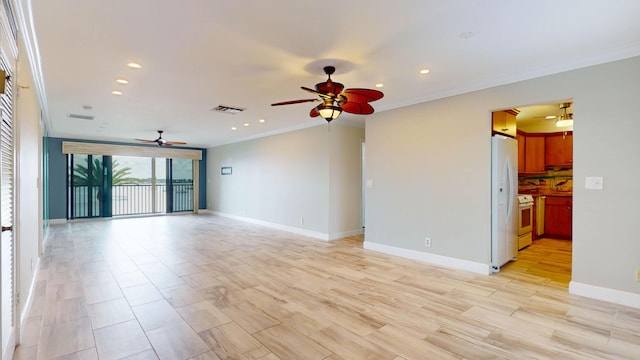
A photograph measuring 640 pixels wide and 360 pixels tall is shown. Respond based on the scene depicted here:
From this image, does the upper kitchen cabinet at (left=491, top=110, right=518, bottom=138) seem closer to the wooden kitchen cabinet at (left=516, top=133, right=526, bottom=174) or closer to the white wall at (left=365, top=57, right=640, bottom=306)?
the white wall at (left=365, top=57, right=640, bottom=306)

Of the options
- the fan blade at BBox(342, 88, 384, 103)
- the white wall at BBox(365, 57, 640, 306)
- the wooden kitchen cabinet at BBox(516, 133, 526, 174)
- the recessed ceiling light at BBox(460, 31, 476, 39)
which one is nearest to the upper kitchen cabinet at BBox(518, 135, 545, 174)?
the wooden kitchen cabinet at BBox(516, 133, 526, 174)

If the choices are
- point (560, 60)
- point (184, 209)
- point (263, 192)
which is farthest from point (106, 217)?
point (560, 60)

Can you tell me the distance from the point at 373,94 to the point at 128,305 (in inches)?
126

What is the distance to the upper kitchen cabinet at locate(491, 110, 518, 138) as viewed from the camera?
4.04 meters

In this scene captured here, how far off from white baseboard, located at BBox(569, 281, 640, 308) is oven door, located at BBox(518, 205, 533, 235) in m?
1.90

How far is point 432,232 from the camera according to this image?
448 centimetres

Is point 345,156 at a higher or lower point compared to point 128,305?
higher

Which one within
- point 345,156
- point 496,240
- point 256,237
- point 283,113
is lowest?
point 256,237

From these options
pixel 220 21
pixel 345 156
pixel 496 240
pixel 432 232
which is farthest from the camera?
pixel 345 156

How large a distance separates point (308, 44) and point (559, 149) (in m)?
6.28

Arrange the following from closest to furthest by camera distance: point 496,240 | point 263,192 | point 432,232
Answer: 1. point 496,240
2. point 432,232
3. point 263,192

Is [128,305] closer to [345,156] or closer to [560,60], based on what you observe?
[345,156]

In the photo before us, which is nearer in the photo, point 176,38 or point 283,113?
point 176,38

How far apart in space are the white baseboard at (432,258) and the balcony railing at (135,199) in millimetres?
7923
